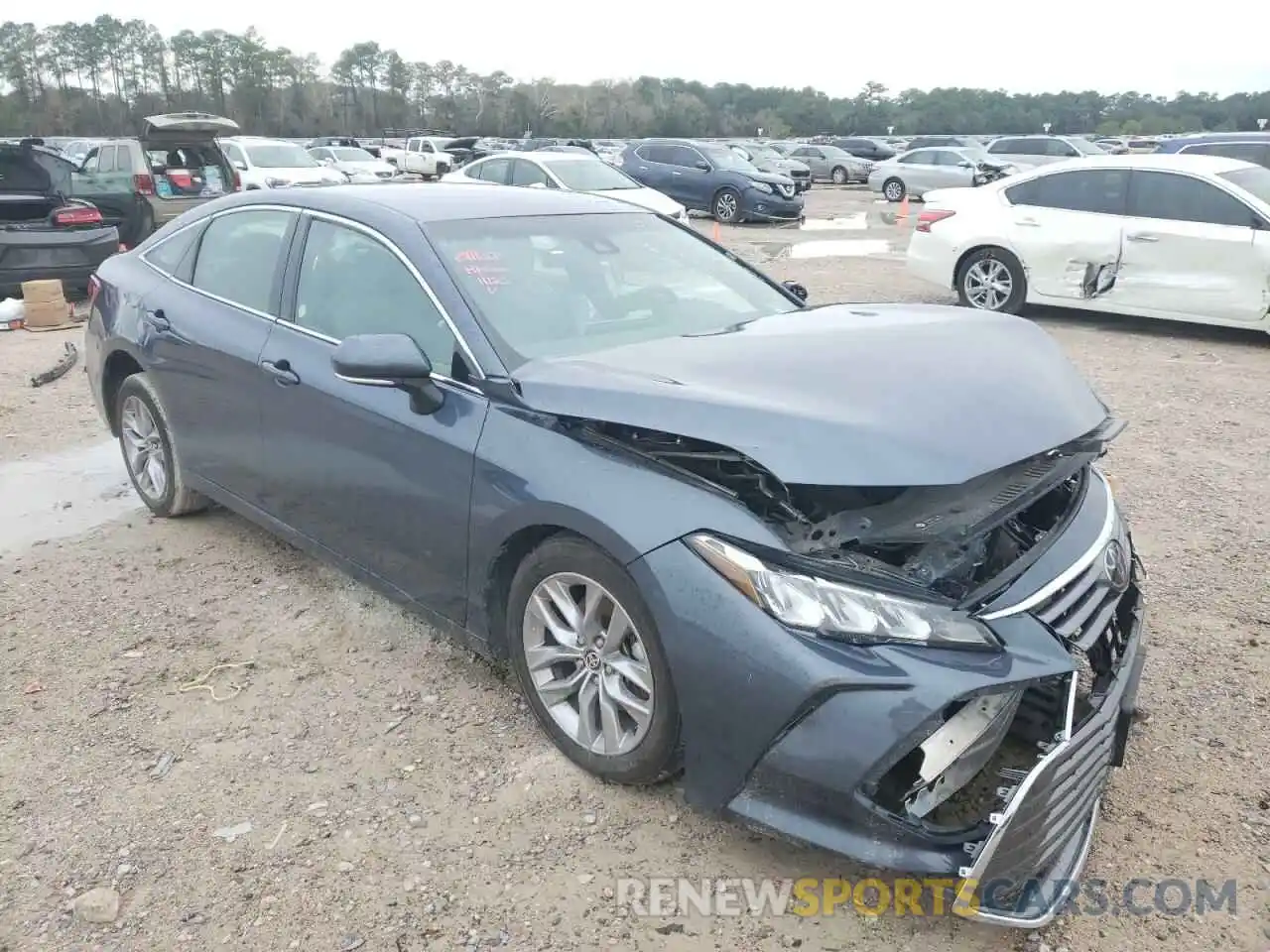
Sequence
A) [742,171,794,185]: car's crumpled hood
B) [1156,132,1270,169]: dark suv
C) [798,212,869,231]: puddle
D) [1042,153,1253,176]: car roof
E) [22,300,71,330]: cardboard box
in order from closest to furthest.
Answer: [1042,153,1253,176]: car roof, [22,300,71,330]: cardboard box, [1156,132,1270,169]: dark suv, [798,212,869,231]: puddle, [742,171,794,185]: car's crumpled hood

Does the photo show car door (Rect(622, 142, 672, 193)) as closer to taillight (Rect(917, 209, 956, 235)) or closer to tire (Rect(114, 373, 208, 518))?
taillight (Rect(917, 209, 956, 235))

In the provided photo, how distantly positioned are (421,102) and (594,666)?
92.4 metres

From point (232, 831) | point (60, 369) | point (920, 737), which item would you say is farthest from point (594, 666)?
point (60, 369)

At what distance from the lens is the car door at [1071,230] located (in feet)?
29.7

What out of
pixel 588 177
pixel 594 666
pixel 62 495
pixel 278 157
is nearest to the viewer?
pixel 594 666

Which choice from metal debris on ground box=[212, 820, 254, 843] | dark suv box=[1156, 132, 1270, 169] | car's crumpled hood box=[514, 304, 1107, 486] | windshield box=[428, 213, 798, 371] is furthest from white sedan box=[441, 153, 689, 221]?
metal debris on ground box=[212, 820, 254, 843]

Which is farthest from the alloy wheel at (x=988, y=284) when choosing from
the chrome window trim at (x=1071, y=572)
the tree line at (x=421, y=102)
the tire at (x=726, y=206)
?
the tree line at (x=421, y=102)

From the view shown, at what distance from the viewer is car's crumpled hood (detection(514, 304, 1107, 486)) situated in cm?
239

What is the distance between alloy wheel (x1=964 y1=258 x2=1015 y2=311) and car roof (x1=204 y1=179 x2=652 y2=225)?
644cm

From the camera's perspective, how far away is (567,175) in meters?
14.7

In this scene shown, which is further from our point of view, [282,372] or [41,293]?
[41,293]

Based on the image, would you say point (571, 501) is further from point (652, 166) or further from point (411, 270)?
point (652, 166)

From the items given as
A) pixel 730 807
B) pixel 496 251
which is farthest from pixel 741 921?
pixel 496 251

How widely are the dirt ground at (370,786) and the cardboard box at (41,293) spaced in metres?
6.16
